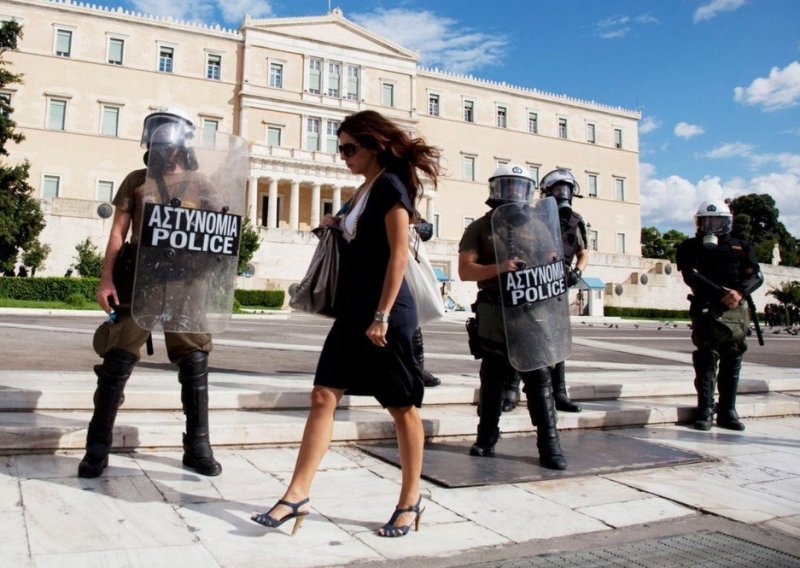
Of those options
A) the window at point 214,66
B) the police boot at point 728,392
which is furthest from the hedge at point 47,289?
the window at point 214,66

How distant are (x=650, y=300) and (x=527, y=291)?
5068 cm

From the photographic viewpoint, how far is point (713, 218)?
5.82 metres

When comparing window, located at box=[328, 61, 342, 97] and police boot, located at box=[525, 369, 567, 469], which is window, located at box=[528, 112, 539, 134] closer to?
window, located at box=[328, 61, 342, 97]

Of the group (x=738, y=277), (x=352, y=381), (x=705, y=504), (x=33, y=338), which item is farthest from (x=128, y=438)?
(x=33, y=338)

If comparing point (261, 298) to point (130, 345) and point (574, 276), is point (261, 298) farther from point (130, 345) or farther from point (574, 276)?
point (130, 345)

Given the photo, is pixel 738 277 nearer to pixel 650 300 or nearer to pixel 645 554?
pixel 645 554

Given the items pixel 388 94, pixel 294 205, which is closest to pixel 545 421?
pixel 294 205

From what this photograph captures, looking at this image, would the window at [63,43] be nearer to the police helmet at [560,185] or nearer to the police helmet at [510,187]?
the police helmet at [560,185]

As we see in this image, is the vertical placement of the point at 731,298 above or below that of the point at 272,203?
below

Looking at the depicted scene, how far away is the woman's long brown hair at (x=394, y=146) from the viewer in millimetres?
3115

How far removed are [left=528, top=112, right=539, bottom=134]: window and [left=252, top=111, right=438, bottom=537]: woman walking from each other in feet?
199

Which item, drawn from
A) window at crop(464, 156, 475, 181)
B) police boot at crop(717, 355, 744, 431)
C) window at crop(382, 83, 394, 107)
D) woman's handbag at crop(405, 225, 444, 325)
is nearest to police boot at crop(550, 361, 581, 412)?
police boot at crop(717, 355, 744, 431)

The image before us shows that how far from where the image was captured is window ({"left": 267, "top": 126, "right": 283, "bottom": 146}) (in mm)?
50188

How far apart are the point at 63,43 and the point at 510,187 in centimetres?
4994
